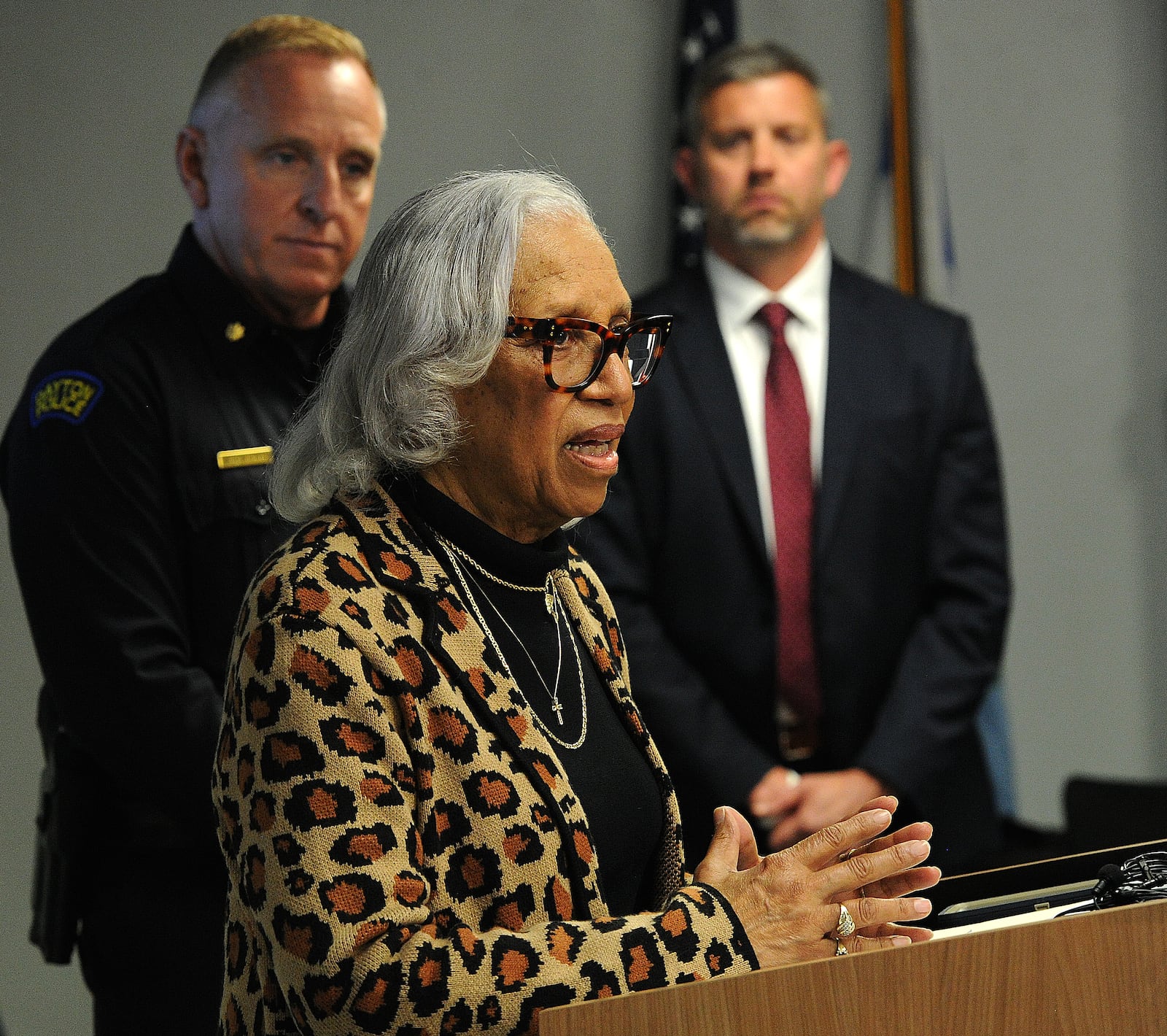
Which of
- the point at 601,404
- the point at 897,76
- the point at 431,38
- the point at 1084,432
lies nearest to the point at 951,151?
the point at 897,76

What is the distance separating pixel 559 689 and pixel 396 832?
0.32 metres

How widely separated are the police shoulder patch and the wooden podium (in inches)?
44.7

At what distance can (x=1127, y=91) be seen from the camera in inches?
167

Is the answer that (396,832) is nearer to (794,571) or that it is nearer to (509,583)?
(509,583)

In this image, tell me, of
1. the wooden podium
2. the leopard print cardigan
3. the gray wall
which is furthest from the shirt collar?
the wooden podium

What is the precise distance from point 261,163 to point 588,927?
47.9 inches

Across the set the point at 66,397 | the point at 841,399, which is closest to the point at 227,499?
the point at 66,397

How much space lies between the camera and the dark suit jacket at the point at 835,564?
275 cm

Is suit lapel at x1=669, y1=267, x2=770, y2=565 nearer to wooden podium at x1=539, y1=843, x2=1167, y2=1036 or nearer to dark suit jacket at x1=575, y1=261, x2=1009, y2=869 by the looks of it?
dark suit jacket at x1=575, y1=261, x2=1009, y2=869

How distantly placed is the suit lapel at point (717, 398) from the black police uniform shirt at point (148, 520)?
1051 mm

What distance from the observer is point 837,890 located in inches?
52.6

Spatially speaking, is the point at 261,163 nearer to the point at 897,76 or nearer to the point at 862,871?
the point at 862,871

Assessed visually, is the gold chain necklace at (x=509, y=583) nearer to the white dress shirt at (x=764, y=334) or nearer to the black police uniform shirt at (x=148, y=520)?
the black police uniform shirt at (x=148, y=520)

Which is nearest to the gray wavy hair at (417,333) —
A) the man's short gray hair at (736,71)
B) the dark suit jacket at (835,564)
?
the dark suit jacket at (835,564)
